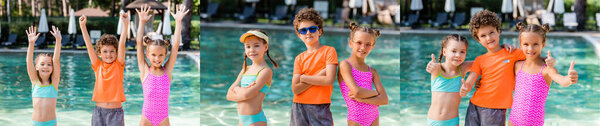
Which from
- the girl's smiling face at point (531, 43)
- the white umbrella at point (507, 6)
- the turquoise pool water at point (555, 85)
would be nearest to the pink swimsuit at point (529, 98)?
the girl's smiling face at point (531, 43)

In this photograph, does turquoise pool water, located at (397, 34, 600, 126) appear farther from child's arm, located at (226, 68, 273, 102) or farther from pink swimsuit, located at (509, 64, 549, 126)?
child's arm, located at (226, 68, 273, 102)

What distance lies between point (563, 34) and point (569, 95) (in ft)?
38.0

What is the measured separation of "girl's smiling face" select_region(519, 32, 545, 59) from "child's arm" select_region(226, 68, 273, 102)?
5.12 ft

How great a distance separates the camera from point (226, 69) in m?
15.0

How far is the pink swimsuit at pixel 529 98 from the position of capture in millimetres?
3758

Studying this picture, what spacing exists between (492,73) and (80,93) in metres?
7.80

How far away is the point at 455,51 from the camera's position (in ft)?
12.5

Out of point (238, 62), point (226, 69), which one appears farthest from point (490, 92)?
point (238, 62)

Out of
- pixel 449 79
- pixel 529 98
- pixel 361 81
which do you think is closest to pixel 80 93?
pixel 361 81

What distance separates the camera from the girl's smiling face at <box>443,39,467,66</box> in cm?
379

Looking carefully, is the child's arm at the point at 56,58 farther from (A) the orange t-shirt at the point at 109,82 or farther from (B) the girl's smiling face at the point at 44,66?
(A) the orange t-shirt at the point at 109,82

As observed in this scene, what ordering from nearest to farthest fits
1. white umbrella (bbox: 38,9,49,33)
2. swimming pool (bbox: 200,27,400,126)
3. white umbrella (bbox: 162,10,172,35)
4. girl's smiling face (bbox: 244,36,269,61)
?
girl's smiling face (bbox: 244,36,269,61)
swimming pool (bbox: 200,27,400,126)
white umbrella (bbox: 162,10,172,35)
white umbrella (bbox: 38,9,49,33)

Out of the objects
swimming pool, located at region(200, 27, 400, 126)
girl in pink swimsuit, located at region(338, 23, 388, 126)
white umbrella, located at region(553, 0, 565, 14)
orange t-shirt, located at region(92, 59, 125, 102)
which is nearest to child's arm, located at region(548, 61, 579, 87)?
girl in pink swimsuit, located at region(338, 23, 388, 126)

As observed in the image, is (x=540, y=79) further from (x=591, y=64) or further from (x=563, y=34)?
(x=563, y=34)
